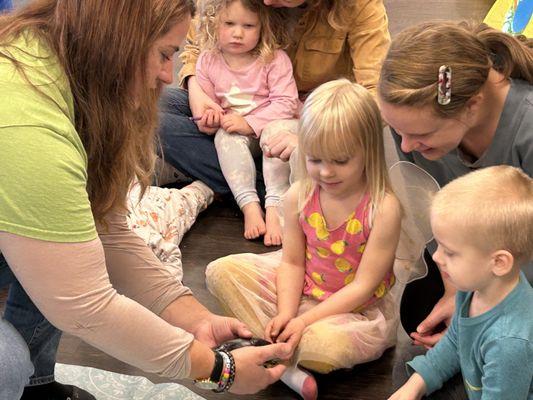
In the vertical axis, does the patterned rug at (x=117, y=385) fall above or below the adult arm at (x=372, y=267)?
below

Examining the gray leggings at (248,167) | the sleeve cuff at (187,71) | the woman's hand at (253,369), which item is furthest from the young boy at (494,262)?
the sleeve cuff at (187,71)

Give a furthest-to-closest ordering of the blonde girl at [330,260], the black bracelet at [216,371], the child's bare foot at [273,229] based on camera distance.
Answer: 1. the child's bare foot at [273,229]
2. the blonde girl at [330,260]
3. the black bracelet at [216,371]

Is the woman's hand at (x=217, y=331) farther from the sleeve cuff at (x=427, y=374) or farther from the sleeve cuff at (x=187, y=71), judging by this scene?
the sleeve cuff at (x=187, y=71)

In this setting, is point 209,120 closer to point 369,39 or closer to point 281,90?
point 281,90

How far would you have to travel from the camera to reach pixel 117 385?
148 cm

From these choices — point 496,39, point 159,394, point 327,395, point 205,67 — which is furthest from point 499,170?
point 205,67

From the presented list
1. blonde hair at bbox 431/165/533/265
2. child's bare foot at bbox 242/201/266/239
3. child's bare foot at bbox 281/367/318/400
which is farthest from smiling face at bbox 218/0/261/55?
blonde hair at bbox 431/165/533/265

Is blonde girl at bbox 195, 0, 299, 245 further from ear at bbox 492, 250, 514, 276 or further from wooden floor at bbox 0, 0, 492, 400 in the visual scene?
ear at bbox 492, 250, 514, 276

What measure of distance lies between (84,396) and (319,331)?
0.47 meters

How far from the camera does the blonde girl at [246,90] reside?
6.28 feet

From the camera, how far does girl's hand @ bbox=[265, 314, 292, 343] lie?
4.75 ft

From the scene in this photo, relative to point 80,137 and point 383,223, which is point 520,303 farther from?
point 80,137

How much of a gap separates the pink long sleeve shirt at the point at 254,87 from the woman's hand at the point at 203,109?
2cm

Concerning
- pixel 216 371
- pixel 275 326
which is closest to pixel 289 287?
pixel 275 326
